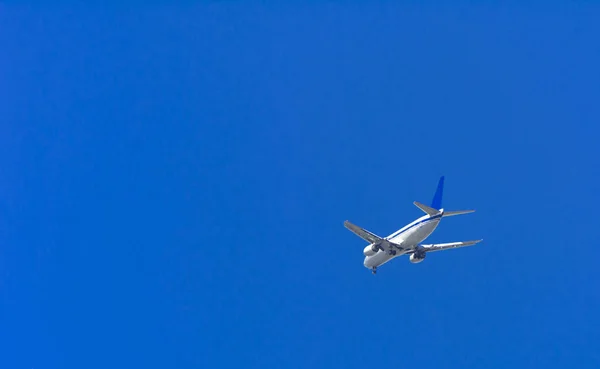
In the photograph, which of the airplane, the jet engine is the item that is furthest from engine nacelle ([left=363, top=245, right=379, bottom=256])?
the jet engine

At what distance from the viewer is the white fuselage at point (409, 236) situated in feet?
236

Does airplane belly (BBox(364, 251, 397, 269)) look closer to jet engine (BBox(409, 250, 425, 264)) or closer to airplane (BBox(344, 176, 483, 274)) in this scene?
airplane (BBox(344, 176, 483, 274))

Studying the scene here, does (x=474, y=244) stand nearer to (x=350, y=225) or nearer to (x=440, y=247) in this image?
(x=440, y=247)

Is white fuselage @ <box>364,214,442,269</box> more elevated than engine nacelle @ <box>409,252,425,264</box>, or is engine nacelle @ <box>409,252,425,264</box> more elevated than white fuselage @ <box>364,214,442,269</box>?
engine nacelle @ <box>409,252,425,264</box>

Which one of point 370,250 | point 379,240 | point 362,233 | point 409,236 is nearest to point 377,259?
point 370,250

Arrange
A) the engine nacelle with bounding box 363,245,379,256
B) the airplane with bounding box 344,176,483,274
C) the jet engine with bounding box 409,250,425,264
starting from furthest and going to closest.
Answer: the jet engine with bounding box 409,250,425,264 → the engine nacelle with bounding box 363,245,379,256 → the airplane with bounding box 344,176,483,274

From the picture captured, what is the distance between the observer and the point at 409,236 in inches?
2938

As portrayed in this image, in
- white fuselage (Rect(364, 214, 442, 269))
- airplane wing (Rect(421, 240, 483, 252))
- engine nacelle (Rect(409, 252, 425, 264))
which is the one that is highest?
airplane wing (Rect(421, 240, 483, 252))

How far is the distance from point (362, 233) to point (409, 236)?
5.29 meters

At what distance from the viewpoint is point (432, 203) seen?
7450 centimetres

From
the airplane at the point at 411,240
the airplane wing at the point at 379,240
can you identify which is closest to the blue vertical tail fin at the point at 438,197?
the airplane at the point at 411,240

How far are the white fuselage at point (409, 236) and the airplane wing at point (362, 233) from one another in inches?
85.5

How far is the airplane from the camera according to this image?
71.5m

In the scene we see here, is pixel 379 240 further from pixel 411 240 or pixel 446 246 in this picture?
pixel 446 246
